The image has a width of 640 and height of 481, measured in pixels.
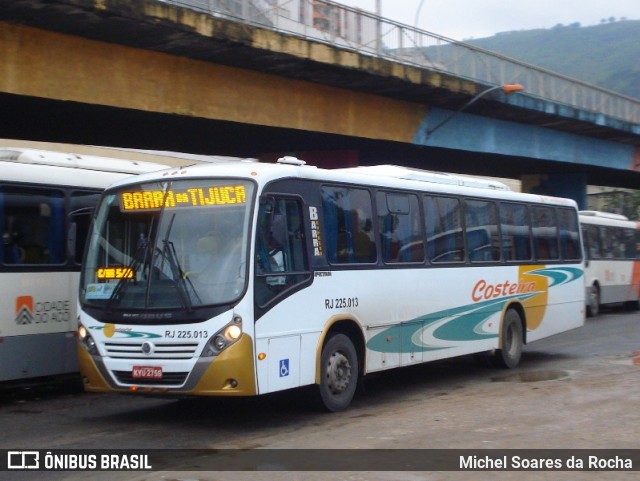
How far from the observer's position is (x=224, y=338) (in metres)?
9.40

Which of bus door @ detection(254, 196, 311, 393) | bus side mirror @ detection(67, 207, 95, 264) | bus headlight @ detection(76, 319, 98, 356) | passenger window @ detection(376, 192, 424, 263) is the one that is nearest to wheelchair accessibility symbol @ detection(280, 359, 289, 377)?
bus door @ detection(254, 196, 311, 393)

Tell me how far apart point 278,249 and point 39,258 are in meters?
3.61

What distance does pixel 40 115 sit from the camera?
19.8 meters

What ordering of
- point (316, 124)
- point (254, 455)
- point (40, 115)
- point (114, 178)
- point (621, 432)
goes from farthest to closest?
1. point (316, 124)
2. point (40, 115)
3. point (114, 178)
4. point (621, 432)
5. point (254, 455)

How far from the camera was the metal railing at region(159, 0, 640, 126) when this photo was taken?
19.0 metres

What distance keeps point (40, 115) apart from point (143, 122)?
2.26 metres

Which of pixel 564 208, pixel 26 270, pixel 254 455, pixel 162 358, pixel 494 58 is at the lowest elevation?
pixel 254 455

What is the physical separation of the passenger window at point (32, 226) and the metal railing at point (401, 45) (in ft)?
19.9

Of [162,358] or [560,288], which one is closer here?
[162,358]

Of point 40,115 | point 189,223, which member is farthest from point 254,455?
point 40,115

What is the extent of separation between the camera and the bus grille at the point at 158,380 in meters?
9.48

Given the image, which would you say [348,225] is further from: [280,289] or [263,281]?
[263,281]

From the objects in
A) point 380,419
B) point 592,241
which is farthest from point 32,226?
point 592,241

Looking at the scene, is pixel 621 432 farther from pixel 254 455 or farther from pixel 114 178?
pixel 114 178
